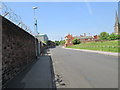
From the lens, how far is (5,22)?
429 cm

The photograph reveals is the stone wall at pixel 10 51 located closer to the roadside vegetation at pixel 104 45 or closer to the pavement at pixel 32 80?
the pavement at pixel 32 80

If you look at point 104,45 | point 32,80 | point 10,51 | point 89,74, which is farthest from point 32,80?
point 104,45

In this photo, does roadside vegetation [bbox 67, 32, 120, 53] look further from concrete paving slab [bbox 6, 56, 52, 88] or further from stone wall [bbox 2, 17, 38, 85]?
stone wall [bbox 2, 17, 38, 85]

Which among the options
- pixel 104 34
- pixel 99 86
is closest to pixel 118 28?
pixel 104 34

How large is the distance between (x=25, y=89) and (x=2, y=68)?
48.7 inches

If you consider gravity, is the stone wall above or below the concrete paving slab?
above

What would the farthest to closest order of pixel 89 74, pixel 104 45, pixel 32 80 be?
pixel 104 45, pixel 89 74, pixel 32 80

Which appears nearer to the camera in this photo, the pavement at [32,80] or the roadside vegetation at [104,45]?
the pavement at [32,80]

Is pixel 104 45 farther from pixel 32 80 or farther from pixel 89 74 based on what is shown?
pixel 32 80

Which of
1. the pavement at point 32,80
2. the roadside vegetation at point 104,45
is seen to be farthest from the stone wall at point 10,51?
the roadside vegetation at point 104,45

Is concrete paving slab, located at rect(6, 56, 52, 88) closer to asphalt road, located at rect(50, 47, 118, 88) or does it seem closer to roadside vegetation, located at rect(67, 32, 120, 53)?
asphalt road, located at rect(50, 47, 118, 88)

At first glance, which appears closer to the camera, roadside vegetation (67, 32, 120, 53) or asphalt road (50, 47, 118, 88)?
asphalt road (50, 47, 118, 88)

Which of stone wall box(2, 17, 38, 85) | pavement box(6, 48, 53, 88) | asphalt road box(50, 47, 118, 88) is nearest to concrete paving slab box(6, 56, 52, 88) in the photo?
pavement box(6, 48, 53, 88)

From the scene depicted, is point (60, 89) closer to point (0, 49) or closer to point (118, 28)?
point (0, 49)
